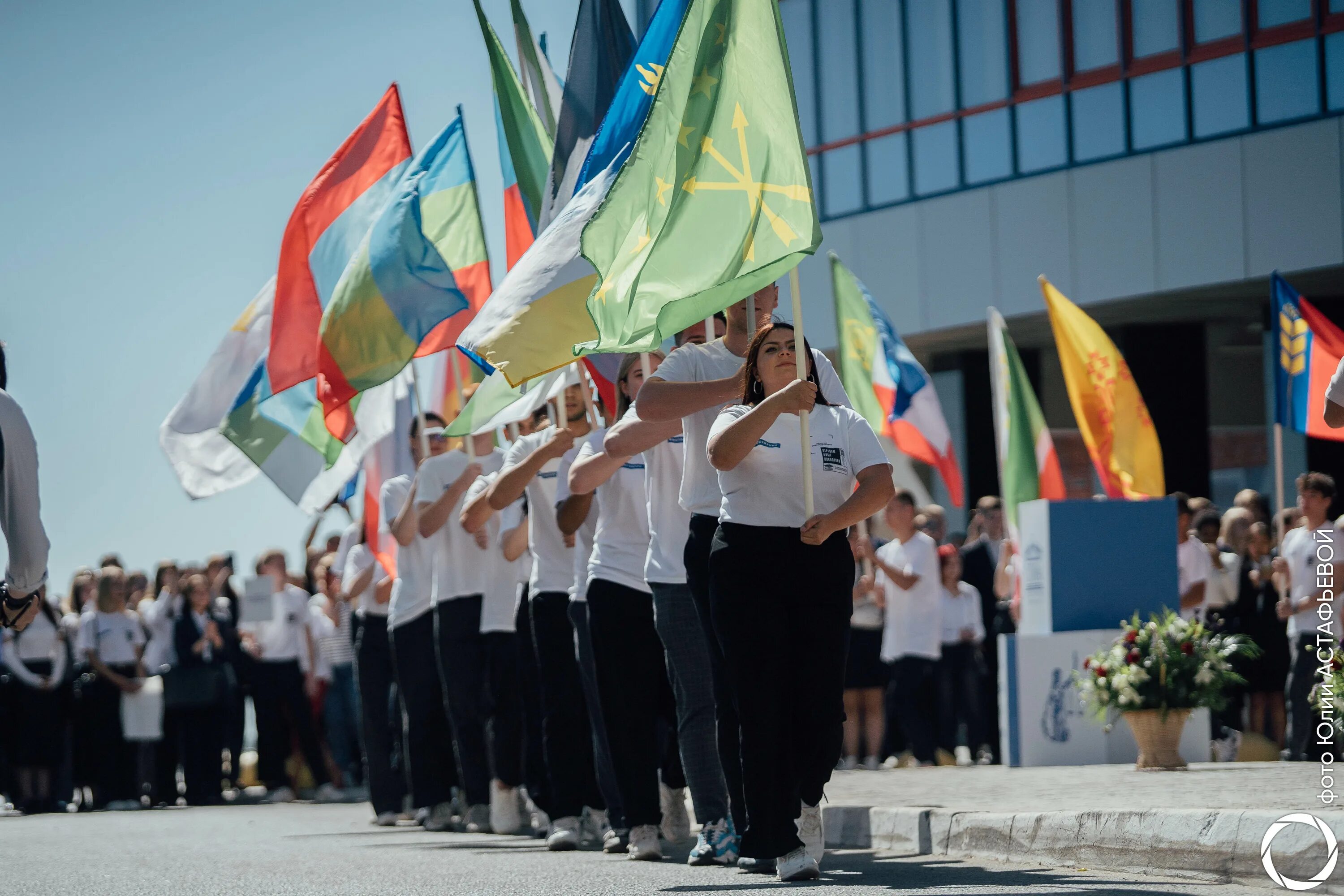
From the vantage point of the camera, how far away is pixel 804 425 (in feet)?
22.9

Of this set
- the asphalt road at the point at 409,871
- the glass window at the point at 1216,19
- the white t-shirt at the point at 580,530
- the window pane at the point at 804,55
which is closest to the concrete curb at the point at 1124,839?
the asphalt road at the point at 409,871

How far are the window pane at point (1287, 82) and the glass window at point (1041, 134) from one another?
3.27m

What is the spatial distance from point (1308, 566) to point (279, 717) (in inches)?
390

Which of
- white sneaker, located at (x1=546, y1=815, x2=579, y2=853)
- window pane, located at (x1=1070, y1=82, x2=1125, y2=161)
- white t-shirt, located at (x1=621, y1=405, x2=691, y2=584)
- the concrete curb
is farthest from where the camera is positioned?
window pane, located at (x1=1070, y1=82, x2=1125, y2=161)

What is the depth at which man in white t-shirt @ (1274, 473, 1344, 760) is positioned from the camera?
1177 cm

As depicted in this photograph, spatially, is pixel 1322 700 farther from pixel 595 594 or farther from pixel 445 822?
pixel 445 822

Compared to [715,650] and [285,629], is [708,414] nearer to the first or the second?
[715,650]

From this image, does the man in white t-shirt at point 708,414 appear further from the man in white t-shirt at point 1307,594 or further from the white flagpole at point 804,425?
the man in white t-shirt at point 1307,594

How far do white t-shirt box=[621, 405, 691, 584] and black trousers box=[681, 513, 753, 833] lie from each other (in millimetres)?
479

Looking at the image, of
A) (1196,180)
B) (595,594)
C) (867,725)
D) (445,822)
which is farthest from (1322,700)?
(1196,180)

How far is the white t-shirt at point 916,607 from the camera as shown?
15.8 metres

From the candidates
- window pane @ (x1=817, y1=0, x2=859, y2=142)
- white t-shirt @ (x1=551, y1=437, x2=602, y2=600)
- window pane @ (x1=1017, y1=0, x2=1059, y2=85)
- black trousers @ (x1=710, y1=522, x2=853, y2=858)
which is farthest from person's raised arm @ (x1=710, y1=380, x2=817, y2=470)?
window pane @ (x1=817, y1=0, x2=859, y2=142)

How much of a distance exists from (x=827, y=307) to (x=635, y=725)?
21.9 m

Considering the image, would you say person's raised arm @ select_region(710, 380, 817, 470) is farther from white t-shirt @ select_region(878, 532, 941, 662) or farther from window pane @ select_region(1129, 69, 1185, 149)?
window pane @ select_region(1129, 69, 1185, 149)
